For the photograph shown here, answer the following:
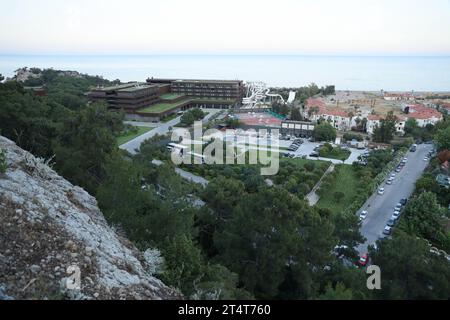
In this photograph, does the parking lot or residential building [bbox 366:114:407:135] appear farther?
residential building [bbox 366:114:407:135]

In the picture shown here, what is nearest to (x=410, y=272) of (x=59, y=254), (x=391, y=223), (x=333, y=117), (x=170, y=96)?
(x=59, y=254)

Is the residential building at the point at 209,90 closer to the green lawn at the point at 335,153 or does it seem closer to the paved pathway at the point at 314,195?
the green lawn at the point at 335,153

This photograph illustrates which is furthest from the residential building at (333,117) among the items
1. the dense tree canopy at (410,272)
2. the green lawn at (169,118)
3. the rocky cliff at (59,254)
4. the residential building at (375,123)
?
the rocky cliff at (59,254)

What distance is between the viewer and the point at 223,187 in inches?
342

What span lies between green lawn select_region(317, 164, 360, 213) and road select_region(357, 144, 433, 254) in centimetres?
71

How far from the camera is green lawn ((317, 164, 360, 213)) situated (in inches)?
511

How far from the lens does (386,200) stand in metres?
13.5

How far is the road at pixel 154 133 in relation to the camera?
20062mm

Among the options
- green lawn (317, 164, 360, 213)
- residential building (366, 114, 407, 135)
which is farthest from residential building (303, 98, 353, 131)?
green lawn (317, 164, 360, 213)

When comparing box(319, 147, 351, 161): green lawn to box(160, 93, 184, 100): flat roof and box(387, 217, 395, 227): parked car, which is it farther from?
box(160, 93, 184, 100): flat roof

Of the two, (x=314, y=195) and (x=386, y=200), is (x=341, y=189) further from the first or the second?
(x=386, y=200)

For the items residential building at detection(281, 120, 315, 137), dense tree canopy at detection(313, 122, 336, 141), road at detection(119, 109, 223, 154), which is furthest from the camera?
residential building at detection(281, 120, 315, 137)

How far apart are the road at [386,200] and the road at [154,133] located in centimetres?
1076
